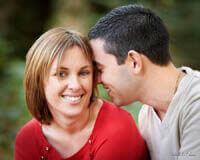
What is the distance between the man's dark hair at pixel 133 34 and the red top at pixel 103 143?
425mm

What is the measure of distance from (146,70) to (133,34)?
20 centimetres

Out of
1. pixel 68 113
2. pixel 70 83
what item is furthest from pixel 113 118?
pixel 70 83

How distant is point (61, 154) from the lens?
2846 mm

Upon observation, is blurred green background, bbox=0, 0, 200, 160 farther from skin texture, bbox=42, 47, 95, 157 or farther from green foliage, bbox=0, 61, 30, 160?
skin texture, bbox=42, 47, 95, 157

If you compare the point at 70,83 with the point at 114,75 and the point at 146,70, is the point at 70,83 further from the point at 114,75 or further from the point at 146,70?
the point at 146,70

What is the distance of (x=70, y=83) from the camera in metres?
2.64

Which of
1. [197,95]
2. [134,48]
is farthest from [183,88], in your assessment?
[134,48]

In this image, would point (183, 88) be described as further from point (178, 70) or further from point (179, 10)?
point (179, 10)

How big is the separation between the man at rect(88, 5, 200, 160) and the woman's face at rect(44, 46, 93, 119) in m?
0.09

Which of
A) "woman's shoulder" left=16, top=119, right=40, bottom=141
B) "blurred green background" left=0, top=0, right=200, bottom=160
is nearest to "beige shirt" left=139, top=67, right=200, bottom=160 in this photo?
"woman's shoulder" left=16, top=119, right=40, bottom=141

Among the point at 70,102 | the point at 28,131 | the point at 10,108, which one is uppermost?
the point at 70,102

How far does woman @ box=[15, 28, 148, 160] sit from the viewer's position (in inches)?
104

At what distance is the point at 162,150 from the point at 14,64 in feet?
17.0

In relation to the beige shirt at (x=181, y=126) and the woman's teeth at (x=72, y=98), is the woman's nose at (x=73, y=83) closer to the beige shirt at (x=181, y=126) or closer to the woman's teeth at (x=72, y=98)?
the woman's teeth at (x=72, y=98)
